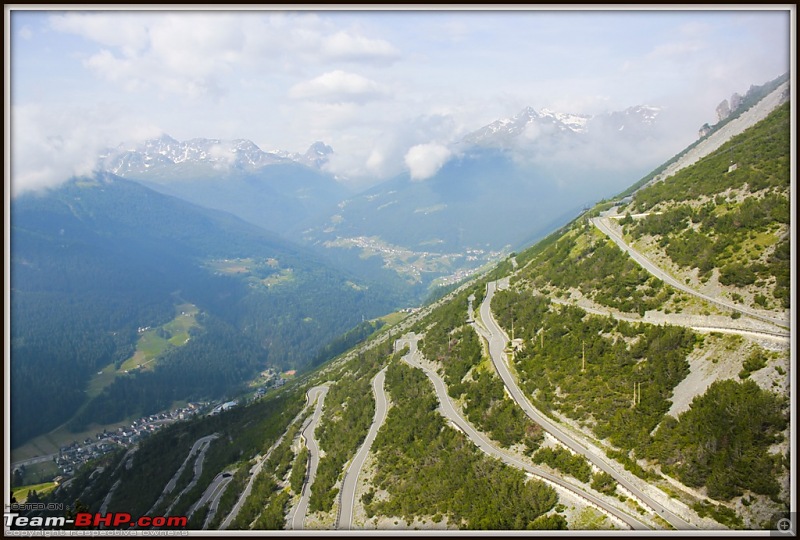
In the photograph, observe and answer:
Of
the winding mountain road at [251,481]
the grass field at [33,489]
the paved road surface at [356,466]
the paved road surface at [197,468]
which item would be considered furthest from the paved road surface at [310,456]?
the grass field at [33,489]

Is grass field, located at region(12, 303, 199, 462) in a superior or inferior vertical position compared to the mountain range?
superior

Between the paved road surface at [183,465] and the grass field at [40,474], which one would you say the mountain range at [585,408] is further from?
the grass field at [40,474]

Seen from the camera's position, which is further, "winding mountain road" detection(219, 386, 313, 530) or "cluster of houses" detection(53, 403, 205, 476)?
"cluster of houses" detection(53, 403, 205, 476)

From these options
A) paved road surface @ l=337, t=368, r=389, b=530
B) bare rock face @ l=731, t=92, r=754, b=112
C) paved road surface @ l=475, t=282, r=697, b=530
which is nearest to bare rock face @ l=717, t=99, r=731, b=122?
bare rock face @ l=731, t=92, r=754, b=112

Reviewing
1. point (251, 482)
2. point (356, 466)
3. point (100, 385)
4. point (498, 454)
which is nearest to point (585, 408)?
point (498, 454)

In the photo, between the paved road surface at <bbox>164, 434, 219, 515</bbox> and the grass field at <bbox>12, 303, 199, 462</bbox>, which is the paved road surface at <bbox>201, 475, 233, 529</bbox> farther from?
the grass field at <bbox>12, 303, 199, 462</bbox>

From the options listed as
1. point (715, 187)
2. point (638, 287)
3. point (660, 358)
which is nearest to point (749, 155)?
point (715, 187)

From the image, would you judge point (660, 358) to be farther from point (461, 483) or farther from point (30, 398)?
point (30, 398)

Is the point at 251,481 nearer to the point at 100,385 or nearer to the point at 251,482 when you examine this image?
the point at 251,482

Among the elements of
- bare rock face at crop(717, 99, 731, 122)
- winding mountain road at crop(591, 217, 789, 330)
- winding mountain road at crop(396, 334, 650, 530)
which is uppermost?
bare rock face at crop(717, 99, 731, 122)
